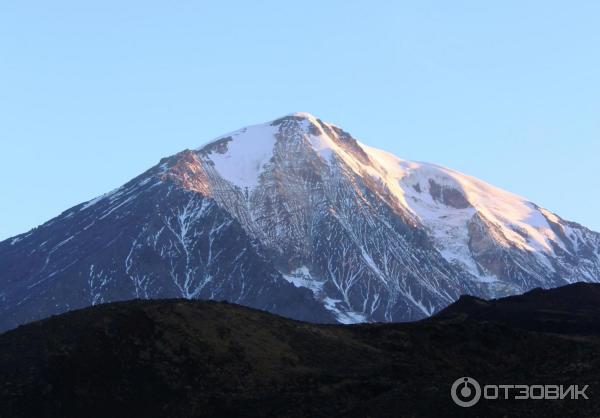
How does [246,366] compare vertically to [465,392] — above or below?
above

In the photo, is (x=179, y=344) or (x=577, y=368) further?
(x=179, y=344)

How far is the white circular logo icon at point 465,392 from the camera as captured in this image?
3132 inches

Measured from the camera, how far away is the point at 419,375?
348ft

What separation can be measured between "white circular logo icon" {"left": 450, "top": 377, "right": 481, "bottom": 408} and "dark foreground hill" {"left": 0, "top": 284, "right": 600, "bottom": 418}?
69cm

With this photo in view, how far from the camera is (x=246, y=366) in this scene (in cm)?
10431

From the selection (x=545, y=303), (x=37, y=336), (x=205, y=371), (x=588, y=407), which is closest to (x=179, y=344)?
(x=205, y=371)

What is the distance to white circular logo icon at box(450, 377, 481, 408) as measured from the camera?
261 ft

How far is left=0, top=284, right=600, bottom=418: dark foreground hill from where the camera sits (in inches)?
3497

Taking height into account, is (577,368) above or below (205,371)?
below

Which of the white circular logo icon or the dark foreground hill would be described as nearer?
the white circular logo icon

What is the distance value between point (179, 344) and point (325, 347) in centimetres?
1571

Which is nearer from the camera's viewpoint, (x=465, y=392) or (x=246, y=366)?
(x=465, y=392)

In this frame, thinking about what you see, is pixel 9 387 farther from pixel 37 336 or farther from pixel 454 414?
pixel 454 414

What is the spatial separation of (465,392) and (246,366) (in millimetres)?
27948
